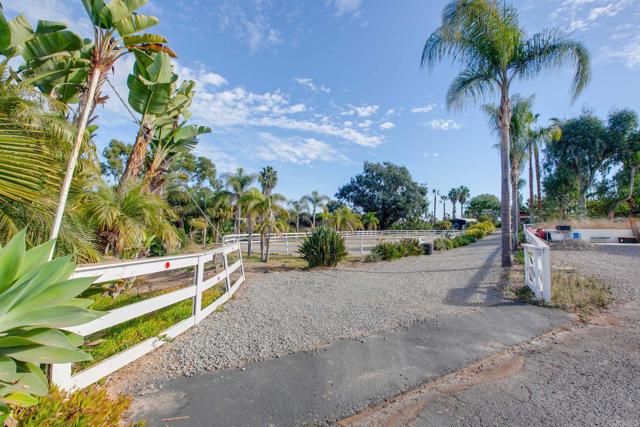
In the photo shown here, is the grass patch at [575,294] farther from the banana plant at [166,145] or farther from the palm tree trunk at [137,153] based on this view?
the banana plant at [166,145]

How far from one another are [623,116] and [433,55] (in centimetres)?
2590

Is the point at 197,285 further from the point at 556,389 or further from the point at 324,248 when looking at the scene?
the point at 324,248

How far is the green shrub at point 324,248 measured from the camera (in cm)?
1038

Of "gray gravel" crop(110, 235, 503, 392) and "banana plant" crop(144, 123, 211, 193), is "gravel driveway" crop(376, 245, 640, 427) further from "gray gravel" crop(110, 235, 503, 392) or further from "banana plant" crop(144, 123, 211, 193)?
"banana plant" crop(144, 123, 211, 193)

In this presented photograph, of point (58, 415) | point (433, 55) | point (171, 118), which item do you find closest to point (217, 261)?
point (171, 118)

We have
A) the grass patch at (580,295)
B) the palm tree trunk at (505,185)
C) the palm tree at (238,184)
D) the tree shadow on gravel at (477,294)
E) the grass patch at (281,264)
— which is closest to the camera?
the grass patch at (580,295)

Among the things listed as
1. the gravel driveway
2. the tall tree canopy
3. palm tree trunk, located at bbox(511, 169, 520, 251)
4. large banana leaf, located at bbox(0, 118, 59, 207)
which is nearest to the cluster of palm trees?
large banana leaf, located at bbox(0, 118, 59, 207)

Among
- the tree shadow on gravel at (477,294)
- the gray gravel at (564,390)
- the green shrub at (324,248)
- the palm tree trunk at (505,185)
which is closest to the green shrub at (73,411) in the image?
the gray gravel at (564,390)

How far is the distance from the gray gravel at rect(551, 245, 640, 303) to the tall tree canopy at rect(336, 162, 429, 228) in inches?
1475

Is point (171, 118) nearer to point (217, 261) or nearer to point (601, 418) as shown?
point (217, 261)

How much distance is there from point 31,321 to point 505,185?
11.1 meters

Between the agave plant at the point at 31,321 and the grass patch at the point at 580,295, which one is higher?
the agave plant at the point at 31,321

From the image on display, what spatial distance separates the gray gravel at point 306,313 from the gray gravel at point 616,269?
1.98 metres

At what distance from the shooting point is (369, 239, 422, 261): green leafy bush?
12.6 metres
